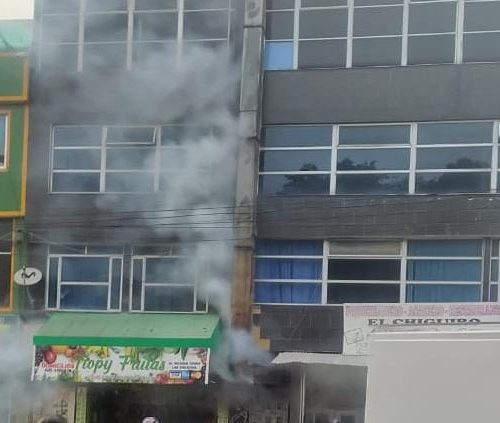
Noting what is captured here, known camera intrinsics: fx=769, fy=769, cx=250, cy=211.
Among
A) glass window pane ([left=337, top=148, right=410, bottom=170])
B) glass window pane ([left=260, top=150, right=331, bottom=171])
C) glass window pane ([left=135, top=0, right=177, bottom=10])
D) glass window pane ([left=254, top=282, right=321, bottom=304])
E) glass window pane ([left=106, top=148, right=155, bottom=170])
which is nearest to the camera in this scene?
glass window pane ([left=337, top=148, right=410, bottom=170])

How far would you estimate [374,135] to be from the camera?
46.9 ft

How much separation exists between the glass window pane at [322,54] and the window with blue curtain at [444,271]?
3.69m

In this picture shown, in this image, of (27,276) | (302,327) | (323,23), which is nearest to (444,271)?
(302,327)

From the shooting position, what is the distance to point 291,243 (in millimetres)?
14383

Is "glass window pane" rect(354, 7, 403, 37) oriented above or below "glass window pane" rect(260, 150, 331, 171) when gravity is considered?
above

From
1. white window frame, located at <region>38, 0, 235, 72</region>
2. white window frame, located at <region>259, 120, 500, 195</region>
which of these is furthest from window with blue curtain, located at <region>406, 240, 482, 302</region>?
white window frame, located at <region>38, 0, 235, 72</region>

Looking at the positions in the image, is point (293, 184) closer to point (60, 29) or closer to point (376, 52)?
point (376, 52)

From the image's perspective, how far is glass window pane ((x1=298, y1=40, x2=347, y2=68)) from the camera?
14539 mm

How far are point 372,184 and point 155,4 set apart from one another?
18.2 feet

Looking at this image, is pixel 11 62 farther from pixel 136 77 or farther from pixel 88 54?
pixel 136 77

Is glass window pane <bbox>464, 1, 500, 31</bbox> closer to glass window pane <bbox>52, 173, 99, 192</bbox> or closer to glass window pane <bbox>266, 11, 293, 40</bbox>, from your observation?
glass window pane <bbox>266, 11, 293, 40</bbox>

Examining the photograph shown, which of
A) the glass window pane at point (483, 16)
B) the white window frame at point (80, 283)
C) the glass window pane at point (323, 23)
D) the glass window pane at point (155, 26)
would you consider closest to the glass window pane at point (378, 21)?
the glass window pane at point (323, 23)

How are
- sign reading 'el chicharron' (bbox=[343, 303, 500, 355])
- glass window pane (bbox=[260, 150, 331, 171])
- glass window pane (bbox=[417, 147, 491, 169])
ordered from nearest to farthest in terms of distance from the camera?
sign reading 'el chicharron' (bbox=[343, 303, 500, 355]), glass window pane (bbox=[417, 147, 491, 169]), glass window pane (bbox=[260, 150, 331, 171])

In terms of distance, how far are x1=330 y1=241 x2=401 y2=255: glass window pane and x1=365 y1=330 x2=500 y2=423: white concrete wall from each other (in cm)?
987
